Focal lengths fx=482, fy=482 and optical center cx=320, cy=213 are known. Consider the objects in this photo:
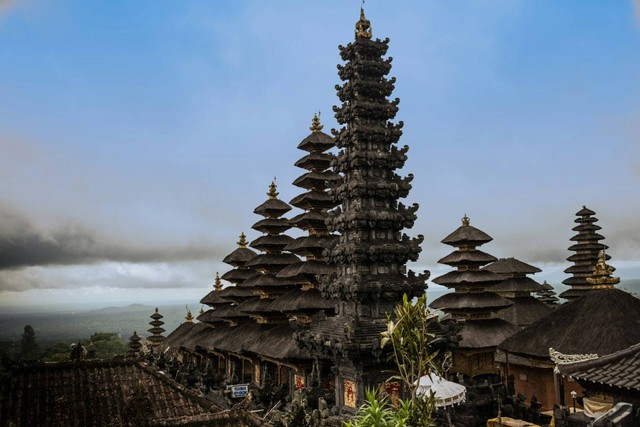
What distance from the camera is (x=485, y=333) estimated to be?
28734 mm

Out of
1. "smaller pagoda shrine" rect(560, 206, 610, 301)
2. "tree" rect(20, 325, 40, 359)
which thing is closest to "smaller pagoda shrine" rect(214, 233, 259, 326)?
"smaller pagoda shrine" rect(560, 206, 610, 301)

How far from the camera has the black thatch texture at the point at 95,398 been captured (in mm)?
11961

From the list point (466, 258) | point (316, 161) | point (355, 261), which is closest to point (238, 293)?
point (316, 161)

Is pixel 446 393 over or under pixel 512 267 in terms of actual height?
under

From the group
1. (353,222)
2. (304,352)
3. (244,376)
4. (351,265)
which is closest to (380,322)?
(351,265)

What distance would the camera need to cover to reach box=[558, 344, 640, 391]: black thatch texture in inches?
362

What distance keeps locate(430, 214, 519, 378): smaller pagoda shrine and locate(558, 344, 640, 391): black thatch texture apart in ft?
59.2

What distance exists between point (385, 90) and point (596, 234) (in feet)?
87.5

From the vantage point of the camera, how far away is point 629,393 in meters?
9.23

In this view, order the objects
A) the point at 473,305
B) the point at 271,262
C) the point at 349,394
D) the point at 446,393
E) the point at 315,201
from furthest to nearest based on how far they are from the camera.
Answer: the point at 271,262 < the point at 315,201 < the point at 473,305 < the point at 349,394 < the point at 446,393

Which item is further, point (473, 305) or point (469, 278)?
point (469, 278)

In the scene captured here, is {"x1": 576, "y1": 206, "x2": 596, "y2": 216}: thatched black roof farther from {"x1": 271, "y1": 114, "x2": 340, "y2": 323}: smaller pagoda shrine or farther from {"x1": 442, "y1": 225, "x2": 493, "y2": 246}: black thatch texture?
{"x1": 271, "y1": 114, "x2": 340, "y2": 323}: smaller pagoda shrine

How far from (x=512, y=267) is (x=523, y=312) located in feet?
10.6

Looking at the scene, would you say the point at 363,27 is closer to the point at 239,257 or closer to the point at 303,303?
the point at 303,303
